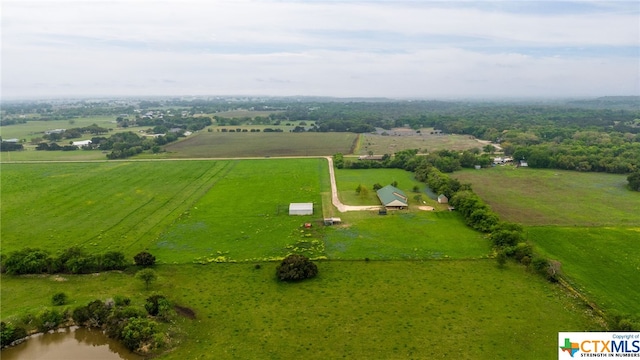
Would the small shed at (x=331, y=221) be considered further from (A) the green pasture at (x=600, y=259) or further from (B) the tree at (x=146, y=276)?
(A) the green pasture at (x=600, y=259)

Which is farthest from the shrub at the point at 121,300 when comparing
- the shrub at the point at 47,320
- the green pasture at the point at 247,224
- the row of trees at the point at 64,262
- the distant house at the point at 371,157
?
the distant house at the point at 371,157

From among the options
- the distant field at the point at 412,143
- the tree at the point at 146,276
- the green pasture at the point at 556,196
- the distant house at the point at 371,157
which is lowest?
the tree at the point at 146,276

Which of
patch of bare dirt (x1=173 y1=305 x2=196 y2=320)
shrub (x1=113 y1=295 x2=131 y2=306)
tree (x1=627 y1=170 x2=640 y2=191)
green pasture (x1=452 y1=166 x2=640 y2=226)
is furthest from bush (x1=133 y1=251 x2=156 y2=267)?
tree (x1=627 y1=170 x2=640 y2=191)

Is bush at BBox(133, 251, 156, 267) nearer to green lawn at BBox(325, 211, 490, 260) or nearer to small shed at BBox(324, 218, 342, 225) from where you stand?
green lawn at BBox(325, 211, 490, 260)

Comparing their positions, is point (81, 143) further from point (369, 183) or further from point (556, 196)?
point (556, 196)

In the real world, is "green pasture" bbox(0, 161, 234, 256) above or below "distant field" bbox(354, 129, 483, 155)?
below
